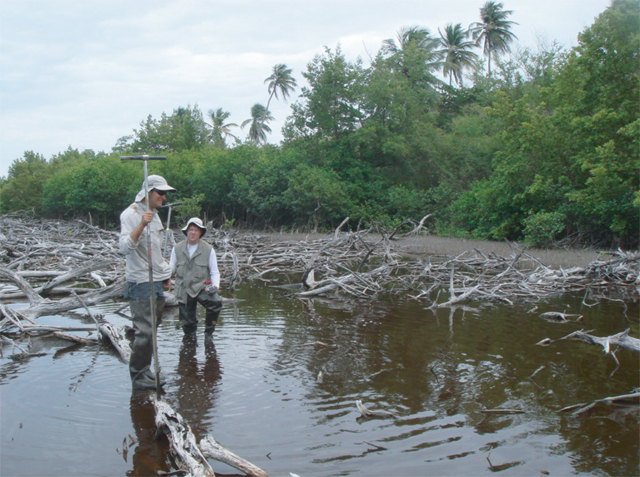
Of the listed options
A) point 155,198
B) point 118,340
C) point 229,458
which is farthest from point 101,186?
point 229,458

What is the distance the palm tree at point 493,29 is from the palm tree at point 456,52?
3.09 ft

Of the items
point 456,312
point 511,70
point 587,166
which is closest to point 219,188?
point 511,70

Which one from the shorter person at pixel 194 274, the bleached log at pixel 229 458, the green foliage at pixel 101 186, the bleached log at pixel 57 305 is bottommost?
the bleached log at pixel 229 458

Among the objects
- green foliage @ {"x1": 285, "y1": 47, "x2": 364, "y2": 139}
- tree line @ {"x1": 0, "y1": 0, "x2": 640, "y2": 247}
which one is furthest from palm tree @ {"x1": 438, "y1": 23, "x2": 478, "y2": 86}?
green foliage @ {"x1": 285, "y1": 47, "x2": 364, "y2": 139}

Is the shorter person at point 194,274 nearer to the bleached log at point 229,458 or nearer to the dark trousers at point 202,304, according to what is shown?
the dark trousers at point 202,304

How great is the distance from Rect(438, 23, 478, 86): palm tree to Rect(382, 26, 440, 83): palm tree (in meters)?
1.09

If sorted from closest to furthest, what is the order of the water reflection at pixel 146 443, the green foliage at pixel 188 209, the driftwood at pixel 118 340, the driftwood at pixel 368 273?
the water reflection at pixel 146 443, the driftwood at pixel 118 340, the driftwood at pixel 368 273, the green foliage at pixel 188 209

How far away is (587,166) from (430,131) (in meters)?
15.4

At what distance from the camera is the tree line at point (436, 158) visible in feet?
56.9

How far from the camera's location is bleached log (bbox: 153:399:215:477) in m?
3.13

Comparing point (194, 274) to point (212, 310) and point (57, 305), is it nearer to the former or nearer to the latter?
point (212, 310)

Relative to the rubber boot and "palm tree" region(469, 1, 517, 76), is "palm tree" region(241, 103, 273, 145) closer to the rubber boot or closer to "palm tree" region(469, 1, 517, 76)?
"palm tree" region(469, 1, 517, 76)

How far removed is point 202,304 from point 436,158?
2713 centimetres

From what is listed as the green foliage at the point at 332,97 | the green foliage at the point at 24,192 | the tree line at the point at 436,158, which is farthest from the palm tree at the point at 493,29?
the green foliage at the point at 24,192
